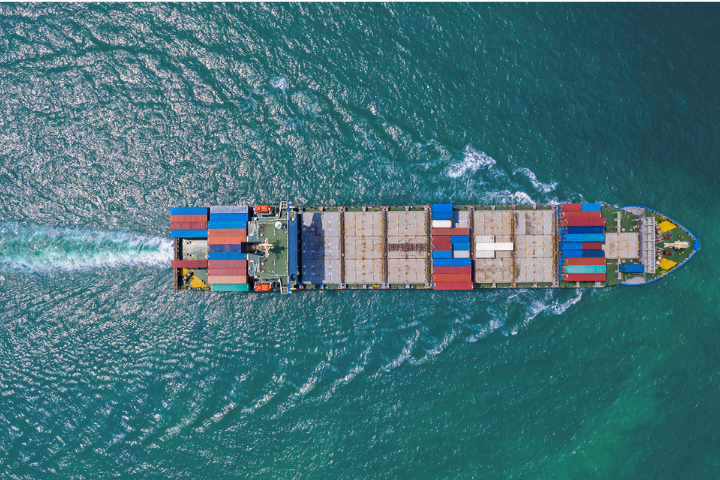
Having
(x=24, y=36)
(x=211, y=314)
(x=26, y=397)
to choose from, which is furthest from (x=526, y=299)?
(x=24, y=36)

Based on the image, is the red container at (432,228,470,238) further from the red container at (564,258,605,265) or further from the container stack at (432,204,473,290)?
the red container at (564,258,605,265)

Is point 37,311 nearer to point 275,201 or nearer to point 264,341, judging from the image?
point 264,341

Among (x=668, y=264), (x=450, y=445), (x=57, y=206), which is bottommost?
(x=450, y=445)

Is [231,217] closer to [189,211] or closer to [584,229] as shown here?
[189,211]

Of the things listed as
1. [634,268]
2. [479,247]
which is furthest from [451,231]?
[634,268]

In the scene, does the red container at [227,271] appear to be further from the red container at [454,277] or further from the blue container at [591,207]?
the blue container at [591,207]

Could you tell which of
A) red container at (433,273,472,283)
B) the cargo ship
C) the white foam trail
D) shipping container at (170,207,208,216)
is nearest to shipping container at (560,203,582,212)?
the cargo ship
